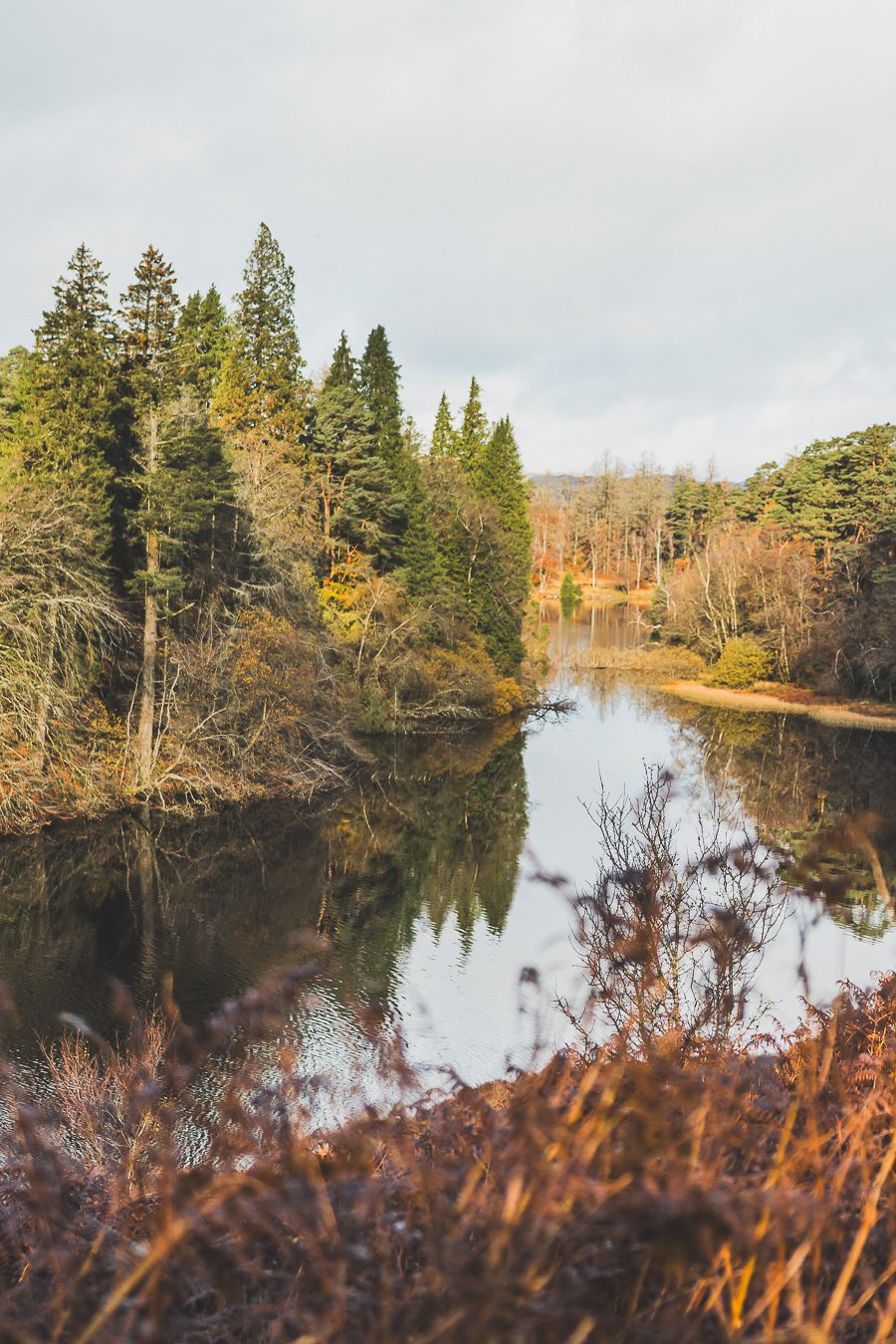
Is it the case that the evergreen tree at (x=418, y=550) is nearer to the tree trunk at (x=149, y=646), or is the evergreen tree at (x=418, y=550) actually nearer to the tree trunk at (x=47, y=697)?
the tree trunk at (x=149, y=646)

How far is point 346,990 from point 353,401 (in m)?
30.2

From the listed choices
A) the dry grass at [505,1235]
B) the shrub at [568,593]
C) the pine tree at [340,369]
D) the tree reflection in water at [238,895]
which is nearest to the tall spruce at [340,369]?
the pine tree at [340,369]

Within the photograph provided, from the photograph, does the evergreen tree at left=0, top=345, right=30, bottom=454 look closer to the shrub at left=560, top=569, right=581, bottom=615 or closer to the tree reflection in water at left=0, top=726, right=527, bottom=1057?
the tree reflection in water at left=0, top=726, right=527, bottom=1057

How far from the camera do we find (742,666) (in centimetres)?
5066

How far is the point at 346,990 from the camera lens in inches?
556

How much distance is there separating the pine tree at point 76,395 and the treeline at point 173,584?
A: 5 centimetres

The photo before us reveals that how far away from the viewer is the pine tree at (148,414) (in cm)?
2272

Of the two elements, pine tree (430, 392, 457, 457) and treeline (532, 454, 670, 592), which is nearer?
pine tree (430, 392, 457, 457)

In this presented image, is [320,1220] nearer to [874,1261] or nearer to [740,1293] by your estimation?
[740,1293]

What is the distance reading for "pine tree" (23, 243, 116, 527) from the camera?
21.7 metres

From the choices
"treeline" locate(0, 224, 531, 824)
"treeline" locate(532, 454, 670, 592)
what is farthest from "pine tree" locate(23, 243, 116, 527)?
"treeline" locate(532, 454, 670, 592)

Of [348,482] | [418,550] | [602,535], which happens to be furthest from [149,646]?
[602,535]

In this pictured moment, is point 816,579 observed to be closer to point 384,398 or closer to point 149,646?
point 384,398

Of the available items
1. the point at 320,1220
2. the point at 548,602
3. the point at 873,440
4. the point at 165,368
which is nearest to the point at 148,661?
the point at 165,368
